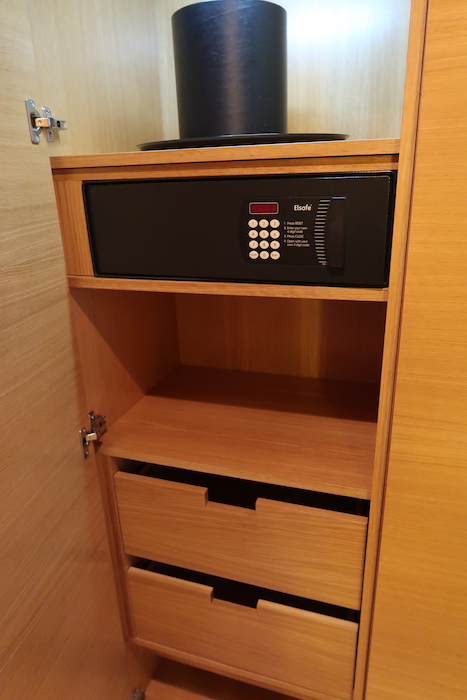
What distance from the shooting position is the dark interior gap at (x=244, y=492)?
34.7 inches

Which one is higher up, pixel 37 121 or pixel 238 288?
pixel 37 121

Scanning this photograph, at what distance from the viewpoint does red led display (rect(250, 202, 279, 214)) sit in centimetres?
64

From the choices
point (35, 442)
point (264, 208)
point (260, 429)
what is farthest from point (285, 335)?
point (35, 442)

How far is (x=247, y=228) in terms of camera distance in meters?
0.66

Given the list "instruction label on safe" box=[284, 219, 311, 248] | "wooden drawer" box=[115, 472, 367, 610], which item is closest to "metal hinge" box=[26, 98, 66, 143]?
"instruction label on safe" box=[284, 219, 311, 248]

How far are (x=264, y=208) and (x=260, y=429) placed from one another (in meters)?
0.45

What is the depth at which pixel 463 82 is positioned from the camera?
48 cm

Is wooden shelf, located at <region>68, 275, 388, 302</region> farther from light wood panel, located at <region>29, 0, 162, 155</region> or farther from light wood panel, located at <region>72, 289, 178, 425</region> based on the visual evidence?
light wood panel, located at <region>29, 0, 162, 155</region>

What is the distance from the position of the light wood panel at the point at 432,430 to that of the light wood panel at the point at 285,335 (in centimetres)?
45

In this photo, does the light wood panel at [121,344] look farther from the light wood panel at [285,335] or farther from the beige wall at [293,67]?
the beige wall at [293,67]

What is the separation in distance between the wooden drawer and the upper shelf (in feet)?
1.78

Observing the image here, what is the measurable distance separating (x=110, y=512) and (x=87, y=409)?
231mm

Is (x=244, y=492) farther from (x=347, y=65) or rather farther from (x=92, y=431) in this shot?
(x=347, y=65)

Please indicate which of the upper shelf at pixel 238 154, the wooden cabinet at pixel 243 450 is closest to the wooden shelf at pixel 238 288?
the wooden cabinet at pixel 243 450
